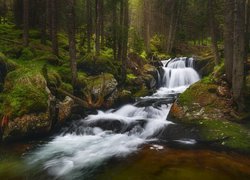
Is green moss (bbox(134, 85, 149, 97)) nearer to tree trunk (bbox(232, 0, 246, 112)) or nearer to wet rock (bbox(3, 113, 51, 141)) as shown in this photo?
tree trunk (bbox(232, 0, 246, 112))

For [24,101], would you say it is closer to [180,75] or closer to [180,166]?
[180,166]

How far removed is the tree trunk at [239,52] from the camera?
39.2 feet

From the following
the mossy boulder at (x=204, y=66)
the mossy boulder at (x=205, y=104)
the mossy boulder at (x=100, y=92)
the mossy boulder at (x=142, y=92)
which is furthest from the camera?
the mossy boulder at (x=204, y=66)

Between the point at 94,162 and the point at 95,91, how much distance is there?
6827mm

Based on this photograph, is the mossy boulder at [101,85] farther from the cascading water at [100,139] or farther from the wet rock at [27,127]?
the wet rock at [27,127]

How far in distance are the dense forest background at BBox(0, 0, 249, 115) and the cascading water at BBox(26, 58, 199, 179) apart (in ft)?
10.6

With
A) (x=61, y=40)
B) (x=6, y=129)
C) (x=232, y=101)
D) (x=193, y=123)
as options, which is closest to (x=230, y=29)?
(x=232, y=101)

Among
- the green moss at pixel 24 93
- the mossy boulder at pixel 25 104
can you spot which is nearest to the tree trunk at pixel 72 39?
the green moss at pixel 24 93

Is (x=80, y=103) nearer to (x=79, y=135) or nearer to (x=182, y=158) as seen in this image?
(x=79, y=135)

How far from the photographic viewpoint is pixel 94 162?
9836 millimetres

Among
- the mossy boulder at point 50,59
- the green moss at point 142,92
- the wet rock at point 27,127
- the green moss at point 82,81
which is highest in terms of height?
the mossy boulder at point 50,59

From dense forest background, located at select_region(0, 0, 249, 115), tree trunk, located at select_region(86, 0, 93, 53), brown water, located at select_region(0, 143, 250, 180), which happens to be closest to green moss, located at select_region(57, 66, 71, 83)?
dense forest background, located at select_region(0, 0, 249, 115)

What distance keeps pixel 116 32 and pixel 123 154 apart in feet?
39.1

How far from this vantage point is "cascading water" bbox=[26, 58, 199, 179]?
9.57 meters
